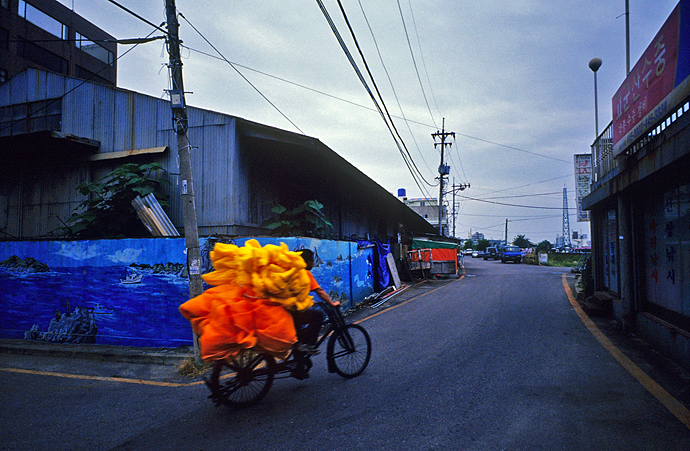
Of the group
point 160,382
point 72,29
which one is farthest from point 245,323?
point 72,29

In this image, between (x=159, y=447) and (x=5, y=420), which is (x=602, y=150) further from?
(x=5, y=420)

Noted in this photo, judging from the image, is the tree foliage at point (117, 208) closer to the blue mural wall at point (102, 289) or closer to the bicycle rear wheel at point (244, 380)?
the blue mural wall at point (102, 289)

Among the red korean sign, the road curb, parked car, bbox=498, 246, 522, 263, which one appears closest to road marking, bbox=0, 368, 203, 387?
the road curb

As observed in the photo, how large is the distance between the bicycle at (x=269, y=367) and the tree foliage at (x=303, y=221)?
19.0ft

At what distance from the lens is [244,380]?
4.04m

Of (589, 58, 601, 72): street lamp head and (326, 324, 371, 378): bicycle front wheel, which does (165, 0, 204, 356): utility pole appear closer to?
(326, 324, 371, 378): bicycle front wheel

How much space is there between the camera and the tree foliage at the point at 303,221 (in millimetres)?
10625

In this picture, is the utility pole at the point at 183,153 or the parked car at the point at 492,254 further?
the parked car at the point at 492,254

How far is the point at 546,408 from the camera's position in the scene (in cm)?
388

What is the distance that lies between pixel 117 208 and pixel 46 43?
2787 cm

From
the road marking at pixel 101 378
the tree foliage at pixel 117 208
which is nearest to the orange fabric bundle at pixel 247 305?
the road marking at pixel 101 378

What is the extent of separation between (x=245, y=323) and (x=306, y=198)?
9.60 meters

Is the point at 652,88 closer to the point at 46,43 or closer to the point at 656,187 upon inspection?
the point at 656,187

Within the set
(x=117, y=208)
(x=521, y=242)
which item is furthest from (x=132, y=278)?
(x=521, y=242)
